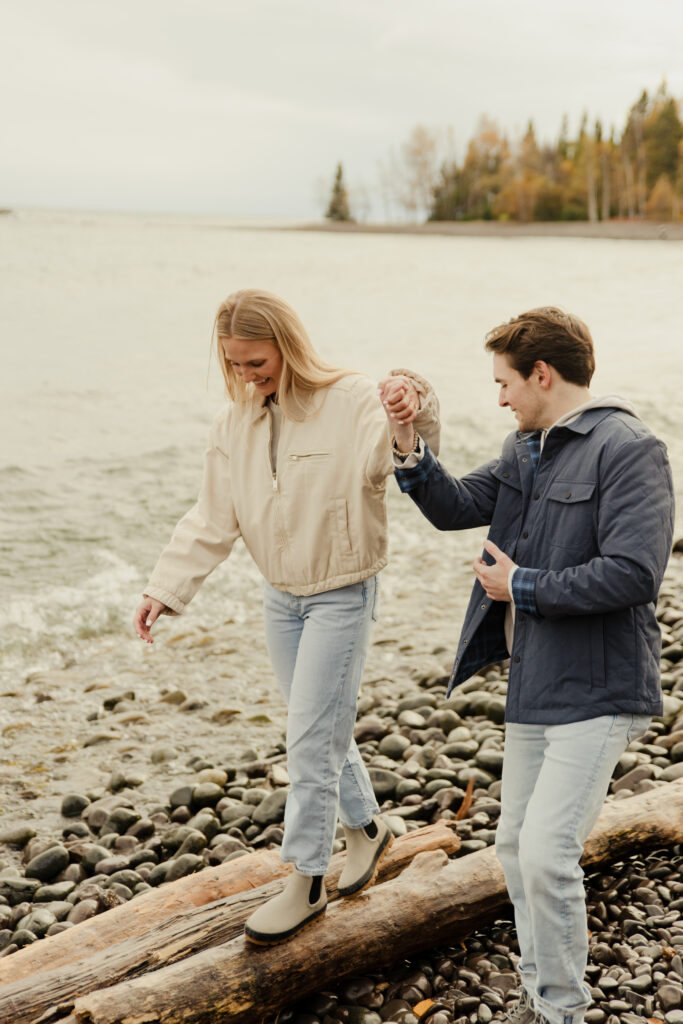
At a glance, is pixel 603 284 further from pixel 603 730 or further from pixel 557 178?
pixel 557 178

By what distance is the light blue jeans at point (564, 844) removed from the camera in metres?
2.95

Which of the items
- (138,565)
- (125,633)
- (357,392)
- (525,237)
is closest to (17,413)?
(138,565)

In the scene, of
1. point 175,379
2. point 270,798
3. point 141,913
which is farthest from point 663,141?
point 141,913

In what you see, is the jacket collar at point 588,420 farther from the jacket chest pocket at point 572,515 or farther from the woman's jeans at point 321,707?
the woman's jeans at point 321,707

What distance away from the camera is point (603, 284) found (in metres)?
55.0

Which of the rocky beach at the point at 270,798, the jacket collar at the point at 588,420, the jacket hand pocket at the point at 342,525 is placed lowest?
the rocky beach at the point at 270,798

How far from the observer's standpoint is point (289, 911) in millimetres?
3625

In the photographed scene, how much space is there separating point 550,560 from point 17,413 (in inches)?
837

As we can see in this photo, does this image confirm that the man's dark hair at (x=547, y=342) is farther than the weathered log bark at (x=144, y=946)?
No

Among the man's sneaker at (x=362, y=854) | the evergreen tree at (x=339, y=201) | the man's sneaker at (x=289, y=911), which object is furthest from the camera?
the evergreen tree at (x=339, y=201)

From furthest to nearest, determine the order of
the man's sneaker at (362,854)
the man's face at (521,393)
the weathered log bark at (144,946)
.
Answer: the man's sneaker at (362,854), the weathered log bark at (144,946), the man's face at (521,393)

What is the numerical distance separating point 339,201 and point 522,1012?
143783 millimetres

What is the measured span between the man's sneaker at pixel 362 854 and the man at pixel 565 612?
0.76 metres

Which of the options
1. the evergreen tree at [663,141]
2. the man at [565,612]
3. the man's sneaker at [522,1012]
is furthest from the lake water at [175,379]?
the evergreen tree at [663,141]
